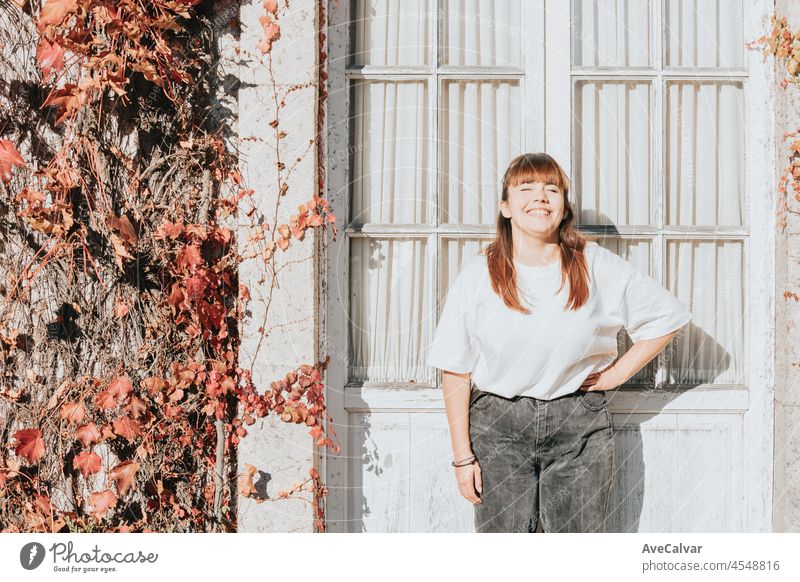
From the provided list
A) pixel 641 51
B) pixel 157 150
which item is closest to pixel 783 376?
pixel 641 51

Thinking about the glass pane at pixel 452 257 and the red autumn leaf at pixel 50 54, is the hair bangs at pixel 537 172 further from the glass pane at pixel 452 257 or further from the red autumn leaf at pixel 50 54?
the red autumn leaf at pixel 50 54

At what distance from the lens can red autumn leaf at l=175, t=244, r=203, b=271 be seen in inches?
102

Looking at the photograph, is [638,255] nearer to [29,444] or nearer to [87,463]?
[87,463]

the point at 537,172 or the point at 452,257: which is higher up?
the point at 537,172

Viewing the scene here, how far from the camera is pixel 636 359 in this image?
247cm

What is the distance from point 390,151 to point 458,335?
88 cm

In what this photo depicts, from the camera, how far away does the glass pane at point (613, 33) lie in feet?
9.26

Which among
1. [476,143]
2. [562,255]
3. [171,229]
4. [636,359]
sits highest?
[476,143]

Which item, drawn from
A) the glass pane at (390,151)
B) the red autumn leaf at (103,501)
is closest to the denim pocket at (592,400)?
the glass pane at (390,151)

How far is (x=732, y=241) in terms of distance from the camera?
283 cm

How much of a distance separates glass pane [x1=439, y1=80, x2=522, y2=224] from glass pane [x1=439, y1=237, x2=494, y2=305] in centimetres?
8

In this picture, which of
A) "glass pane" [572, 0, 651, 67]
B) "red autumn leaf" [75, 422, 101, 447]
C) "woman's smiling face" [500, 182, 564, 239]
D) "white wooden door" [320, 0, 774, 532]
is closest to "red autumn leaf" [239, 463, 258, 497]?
"white wooden door" [320, 0, 774, 532]

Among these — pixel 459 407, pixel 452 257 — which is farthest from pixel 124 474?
pixel 452 257
